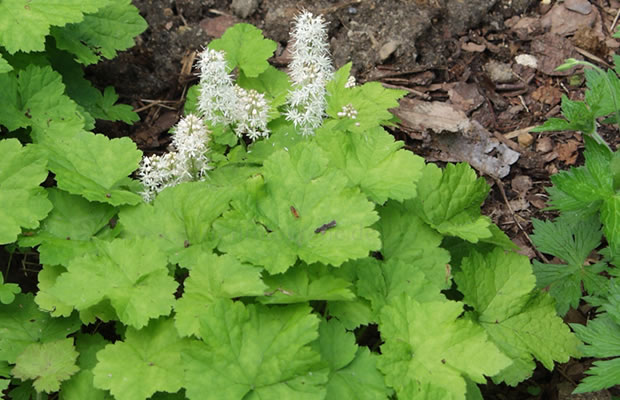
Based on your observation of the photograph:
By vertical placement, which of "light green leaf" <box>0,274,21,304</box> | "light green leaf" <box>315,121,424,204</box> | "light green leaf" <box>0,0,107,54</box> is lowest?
"light green leaf" <box>0,274,21,304</box>

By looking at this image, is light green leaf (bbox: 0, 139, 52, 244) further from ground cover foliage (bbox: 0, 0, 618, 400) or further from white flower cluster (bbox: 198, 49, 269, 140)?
white flower cluster (bbox: 198, 49, 269, 140)

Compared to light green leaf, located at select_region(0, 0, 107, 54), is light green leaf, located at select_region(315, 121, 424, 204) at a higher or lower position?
lower

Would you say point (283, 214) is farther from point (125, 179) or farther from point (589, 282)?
point (589, 282)

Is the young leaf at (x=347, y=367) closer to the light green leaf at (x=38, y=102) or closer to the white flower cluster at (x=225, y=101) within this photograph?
the white flower cluster at (x=225, y=101)

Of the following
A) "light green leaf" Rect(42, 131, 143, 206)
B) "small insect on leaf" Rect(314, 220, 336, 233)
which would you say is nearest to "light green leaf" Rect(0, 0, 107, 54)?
"light green leaf" Rect(42, 131, 143, 206)

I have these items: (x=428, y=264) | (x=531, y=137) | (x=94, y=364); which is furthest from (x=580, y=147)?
(x=94, y=364)

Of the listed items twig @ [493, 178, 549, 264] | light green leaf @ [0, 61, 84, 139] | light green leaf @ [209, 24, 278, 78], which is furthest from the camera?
light green leaf @ [209, 24, 278, 78]
